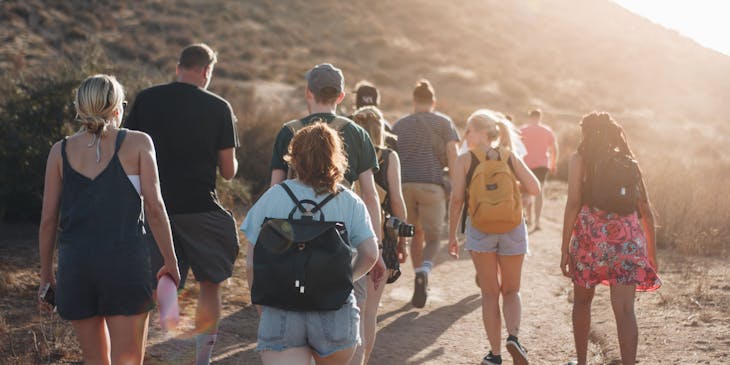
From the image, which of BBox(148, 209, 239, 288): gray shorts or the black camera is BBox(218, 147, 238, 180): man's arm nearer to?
BBox(148, 209, 239, 288): gray shorts

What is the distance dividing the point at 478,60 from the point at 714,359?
4863 cm

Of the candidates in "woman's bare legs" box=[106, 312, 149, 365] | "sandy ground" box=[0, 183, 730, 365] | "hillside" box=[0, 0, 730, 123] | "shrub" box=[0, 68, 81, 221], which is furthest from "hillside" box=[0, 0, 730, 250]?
"woman's bare legs" box=[106, 312, 149, 365]

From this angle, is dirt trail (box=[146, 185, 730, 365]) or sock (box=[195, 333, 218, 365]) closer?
sock (box=[195, 333, 218, 365])

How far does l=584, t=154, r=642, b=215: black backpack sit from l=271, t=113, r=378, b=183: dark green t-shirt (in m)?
1.66

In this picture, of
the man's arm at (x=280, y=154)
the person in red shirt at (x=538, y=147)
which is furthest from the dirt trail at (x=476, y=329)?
the person in red shirt at (x=538, y=147)

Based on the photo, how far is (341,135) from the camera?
4.38 metres

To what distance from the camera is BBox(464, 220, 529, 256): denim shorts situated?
576 cm

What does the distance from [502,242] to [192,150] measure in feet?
7.40

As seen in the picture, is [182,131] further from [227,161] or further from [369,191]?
[369,191]

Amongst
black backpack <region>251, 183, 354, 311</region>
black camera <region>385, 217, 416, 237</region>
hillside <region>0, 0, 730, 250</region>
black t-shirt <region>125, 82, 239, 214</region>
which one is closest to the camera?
black backpack <region>251, 183, 354, 311</region>

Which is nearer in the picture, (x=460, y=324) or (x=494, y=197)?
(x=494, y=197)

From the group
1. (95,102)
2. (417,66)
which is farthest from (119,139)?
(417,66)

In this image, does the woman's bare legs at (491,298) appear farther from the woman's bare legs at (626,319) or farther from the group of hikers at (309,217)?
the woman's bare legs at (626,319)

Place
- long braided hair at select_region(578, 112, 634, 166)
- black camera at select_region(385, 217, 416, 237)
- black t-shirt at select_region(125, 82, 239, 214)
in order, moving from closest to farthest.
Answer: black camera at select_region(385, 217, 416, 237) < black t-shirt at select_region(125, 82, 239, 214) < long braided hair at select_region(578, 112, 634, 166)
